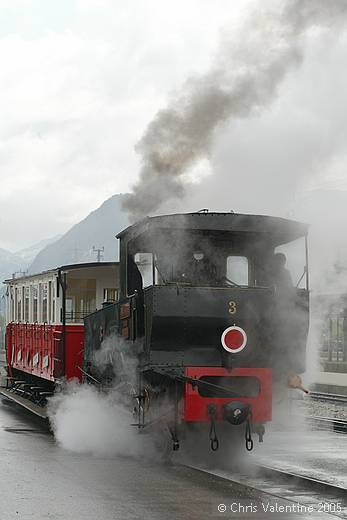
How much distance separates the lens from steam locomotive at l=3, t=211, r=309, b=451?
10445 millimetres

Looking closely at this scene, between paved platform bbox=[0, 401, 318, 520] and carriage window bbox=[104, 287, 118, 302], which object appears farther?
carriage window bbox=[104, 287, 118, 302]

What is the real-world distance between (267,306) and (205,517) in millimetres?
3734

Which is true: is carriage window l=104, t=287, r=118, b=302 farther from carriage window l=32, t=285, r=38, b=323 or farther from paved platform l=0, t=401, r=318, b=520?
paved platform l=0, t=401, r=318, b=520

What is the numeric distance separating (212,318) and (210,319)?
0.03m

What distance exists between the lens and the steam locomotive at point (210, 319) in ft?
34.3

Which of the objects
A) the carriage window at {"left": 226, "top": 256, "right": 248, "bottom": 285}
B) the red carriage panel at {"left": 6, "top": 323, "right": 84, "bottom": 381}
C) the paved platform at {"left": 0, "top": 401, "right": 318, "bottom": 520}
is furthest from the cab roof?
the red carriage panel at {"left": 6, "top": 323, "right": 84, "bottom": 381}

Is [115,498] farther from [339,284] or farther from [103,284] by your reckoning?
[339,284]

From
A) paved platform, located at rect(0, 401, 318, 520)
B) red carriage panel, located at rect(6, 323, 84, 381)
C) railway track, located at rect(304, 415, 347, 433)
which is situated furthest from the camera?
red carriage panel, located at rect(6, 323, 84, 381)

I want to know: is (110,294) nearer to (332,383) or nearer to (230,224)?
(230,224)

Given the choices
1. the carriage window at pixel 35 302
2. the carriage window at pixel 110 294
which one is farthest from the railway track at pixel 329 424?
the carriage window at pixel 35 302

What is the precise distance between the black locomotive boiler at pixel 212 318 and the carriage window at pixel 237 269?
0.01m

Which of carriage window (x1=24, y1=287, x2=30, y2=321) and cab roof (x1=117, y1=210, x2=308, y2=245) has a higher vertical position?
cab roof (x1=117, y1=210, x2=308, y2=245)

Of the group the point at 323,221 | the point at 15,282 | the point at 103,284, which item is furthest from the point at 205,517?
the point at 15,282

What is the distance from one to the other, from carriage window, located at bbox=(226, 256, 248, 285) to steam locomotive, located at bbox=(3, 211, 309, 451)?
0.04 feet
